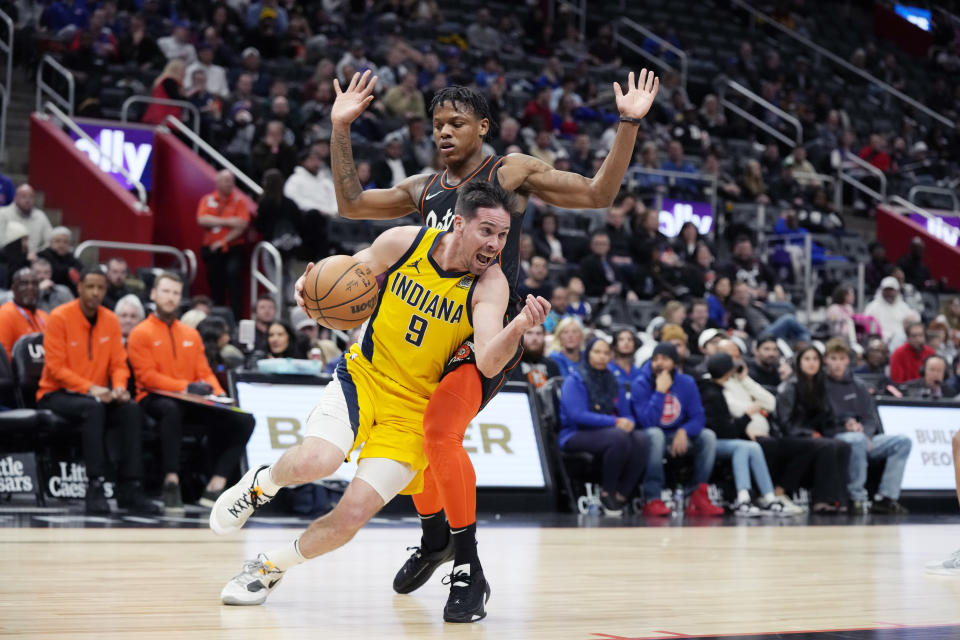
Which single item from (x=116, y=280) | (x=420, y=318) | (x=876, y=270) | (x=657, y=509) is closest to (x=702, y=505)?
(x=657, y=509)

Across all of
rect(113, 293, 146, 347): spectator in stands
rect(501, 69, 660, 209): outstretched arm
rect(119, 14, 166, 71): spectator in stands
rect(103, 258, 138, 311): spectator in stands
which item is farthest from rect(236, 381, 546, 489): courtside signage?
rect(119, 14, 166, 71): spectator in stands

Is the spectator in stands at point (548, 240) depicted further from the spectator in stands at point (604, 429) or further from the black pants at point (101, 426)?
the black pants at point (101, 426)

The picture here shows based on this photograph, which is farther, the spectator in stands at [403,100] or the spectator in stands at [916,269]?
the spectator in stands at [916,269]

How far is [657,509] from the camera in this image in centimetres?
1101

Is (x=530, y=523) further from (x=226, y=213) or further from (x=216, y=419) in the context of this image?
(x=226, y=213)

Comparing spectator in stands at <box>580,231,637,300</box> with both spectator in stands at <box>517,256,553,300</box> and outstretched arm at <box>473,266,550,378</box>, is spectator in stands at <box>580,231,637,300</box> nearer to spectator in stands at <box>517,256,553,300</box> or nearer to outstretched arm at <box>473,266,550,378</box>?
spectator in stands at <box>517,256,553,300</box>

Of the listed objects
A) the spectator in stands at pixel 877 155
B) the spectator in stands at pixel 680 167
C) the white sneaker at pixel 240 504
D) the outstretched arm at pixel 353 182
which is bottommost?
the white sneaker at pixel 240 504

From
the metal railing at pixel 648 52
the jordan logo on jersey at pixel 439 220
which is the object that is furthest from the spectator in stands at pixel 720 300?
the jordan logo on jersey at pixel 439 220

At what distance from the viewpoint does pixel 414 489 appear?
5.29m

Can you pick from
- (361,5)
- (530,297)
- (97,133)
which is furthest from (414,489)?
(361,5)

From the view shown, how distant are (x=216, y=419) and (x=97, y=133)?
650 centimetres

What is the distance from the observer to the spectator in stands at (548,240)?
15297mm

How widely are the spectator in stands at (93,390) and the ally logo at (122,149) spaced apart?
5.56m

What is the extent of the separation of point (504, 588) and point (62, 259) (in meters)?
7.78
